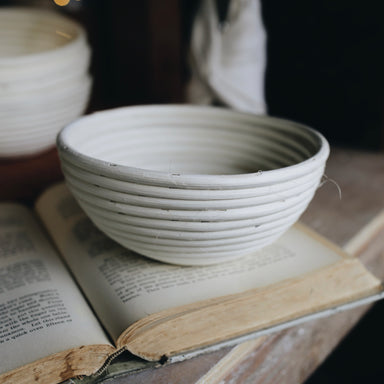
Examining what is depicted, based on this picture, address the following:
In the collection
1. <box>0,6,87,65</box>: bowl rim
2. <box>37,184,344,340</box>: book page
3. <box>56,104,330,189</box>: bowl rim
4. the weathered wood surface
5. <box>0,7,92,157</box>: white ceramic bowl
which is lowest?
the weathered wood surface

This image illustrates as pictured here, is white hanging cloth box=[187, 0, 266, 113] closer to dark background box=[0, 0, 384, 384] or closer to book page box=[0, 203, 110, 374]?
dark background box=[0, 0, 384, 384]

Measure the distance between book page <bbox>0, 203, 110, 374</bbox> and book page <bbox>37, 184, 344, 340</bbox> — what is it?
0.01m

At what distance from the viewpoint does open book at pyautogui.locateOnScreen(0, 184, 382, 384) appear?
12.0 inches

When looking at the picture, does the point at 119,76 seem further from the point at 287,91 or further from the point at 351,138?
the point at 351,138

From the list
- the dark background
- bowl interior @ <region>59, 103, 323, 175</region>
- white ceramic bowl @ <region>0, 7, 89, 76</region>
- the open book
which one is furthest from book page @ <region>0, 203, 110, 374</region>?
the dark background

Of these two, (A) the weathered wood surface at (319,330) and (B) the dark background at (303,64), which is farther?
(B) the dark background at (303,64)

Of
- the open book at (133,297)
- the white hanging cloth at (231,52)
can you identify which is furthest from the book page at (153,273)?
the white hanging cloth at (231,52)

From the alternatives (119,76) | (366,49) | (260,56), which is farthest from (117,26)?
(366,49)

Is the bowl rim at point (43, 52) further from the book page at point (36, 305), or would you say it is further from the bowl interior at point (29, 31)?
the book page at point (36, 305)

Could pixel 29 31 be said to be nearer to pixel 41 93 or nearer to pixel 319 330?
pixel 41 93

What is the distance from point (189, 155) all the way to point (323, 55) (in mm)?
284

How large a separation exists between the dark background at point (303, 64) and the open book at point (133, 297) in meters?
0.27

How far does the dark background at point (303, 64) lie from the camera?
625 millimetres

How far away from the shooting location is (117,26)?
0.80 meters
